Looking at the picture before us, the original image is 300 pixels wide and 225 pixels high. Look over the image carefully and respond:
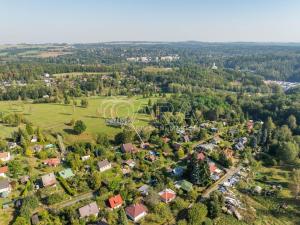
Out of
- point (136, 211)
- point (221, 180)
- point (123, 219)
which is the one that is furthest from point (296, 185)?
point (123, 219)

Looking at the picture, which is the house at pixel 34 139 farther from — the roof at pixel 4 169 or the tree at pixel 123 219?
the tree at pixel 123 219

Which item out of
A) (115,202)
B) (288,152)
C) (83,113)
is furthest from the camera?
(83,113)

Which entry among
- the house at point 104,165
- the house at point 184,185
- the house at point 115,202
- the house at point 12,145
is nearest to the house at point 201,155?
the house at point 184,185

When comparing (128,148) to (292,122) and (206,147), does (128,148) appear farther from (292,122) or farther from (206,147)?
(292,122)

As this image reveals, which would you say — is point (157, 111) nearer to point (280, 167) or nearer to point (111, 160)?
point (111, 160)

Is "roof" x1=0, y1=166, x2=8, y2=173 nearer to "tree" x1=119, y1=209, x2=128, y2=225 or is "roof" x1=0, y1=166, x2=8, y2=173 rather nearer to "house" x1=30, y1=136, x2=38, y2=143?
"house" x1=30, y1=136, x2=38, y2=143
